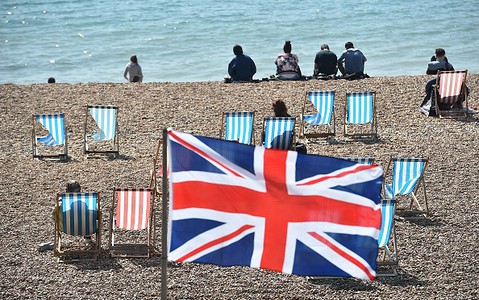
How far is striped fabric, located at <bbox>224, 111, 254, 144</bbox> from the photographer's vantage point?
1423 centimetres

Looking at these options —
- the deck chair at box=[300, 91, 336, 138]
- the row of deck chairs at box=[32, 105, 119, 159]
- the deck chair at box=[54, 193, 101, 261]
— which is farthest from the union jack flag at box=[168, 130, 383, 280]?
the deck chair at box=[300, 91, 336, 138]

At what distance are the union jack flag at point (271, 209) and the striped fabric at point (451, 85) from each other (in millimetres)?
9751

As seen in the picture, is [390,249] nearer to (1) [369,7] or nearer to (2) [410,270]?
(2) [410,270]

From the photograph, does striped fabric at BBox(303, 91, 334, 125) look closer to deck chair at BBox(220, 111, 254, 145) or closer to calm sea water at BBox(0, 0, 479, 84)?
deck chair at BBox(220, 111, 254, 145)

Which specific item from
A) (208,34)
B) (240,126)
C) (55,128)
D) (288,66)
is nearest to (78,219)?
(240,126)

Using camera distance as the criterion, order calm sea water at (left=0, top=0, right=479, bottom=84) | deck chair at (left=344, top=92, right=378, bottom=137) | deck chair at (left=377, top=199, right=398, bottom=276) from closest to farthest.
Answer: deck chair at (left=377, top=199, right=398, bottom=276) < deck chair at (left=344, top=92, right=378, bottom=137) < calm sea water at (left=0, top=0, right=479, bottom=84)

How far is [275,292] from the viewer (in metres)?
10.3

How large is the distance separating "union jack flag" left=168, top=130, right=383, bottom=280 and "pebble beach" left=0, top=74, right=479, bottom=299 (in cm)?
323

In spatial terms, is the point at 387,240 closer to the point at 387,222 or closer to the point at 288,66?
the point at 387,222

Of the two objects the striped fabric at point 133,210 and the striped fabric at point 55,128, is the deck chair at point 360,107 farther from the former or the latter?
the striped fabric at point 133,210

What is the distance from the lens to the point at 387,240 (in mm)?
10828

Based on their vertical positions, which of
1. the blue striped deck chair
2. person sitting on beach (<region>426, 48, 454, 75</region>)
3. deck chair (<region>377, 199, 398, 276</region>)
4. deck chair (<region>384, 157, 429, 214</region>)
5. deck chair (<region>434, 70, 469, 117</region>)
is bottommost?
deck chair (<region>377, 199, 398, 276</region>)

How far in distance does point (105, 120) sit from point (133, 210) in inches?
148

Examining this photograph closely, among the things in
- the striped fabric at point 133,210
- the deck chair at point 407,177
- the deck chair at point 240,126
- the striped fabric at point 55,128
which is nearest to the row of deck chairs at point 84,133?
the striped fabric at point 55,128
